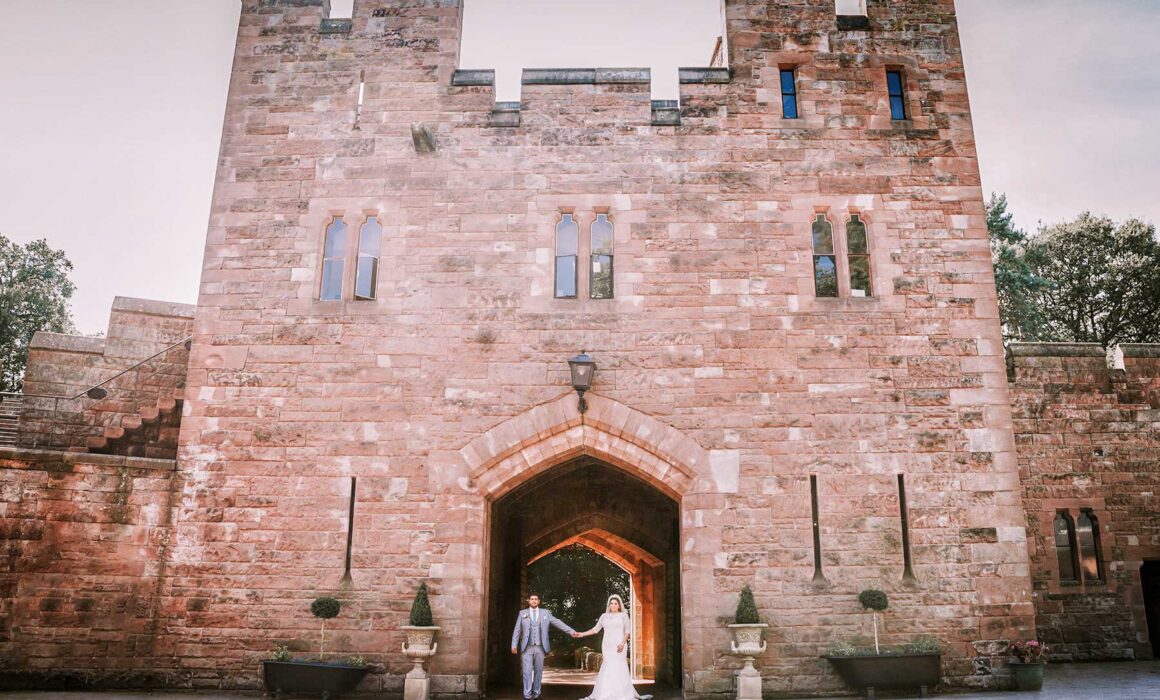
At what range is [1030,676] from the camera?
838 cm

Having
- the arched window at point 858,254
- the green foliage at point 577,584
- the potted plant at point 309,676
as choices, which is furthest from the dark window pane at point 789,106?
the green foliage at point 577,584

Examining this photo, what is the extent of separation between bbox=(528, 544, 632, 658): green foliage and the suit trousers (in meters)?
15.3

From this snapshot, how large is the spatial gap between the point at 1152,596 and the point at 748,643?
8029mm

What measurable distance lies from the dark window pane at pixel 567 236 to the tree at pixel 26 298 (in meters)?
20.8

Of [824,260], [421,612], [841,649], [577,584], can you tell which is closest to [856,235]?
[824,260]

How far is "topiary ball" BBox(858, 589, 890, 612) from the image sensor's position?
28.1 ft

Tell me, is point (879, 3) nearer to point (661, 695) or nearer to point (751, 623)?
point (751, 623)

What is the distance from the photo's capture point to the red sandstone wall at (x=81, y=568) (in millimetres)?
8609

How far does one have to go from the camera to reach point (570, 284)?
972 cm

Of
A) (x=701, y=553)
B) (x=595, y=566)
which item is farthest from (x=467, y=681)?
(x=595, y=566)

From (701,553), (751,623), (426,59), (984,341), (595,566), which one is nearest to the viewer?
(751,623)

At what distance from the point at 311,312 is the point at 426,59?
11.9 ft

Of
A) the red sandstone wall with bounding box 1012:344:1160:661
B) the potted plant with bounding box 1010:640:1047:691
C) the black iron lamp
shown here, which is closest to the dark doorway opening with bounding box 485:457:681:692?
the black iron lamp

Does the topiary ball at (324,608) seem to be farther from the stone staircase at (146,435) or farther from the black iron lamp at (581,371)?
the black iron lamp at (581,371)
